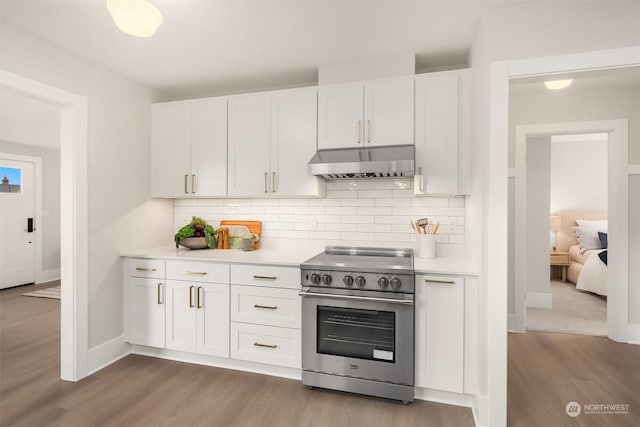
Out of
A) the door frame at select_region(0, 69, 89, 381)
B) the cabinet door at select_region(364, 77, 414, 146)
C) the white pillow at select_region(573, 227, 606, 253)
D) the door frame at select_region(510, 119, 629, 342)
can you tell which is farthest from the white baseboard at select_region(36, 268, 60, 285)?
the white pillow at select_region(573, 227, 606, 253)

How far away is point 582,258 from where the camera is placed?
553 centimetres

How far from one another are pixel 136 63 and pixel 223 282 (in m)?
2.07

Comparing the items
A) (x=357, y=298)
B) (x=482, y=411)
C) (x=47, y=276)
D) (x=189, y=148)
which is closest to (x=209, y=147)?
(x=189, y=148)

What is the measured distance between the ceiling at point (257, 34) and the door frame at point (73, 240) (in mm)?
539

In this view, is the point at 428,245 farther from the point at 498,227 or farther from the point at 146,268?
the point at 146,268

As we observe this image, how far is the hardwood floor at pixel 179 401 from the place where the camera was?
2096 mm

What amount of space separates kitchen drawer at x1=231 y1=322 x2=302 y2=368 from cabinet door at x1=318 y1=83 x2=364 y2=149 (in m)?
1.60

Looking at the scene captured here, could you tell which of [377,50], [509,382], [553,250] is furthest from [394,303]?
[553,250]

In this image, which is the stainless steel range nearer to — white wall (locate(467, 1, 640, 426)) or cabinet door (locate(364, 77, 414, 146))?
white wall (locate(467, 1, 640, 426))

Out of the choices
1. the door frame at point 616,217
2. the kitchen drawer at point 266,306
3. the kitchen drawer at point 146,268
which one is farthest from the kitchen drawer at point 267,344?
the door frame at point 616,217

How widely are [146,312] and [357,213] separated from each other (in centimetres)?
215

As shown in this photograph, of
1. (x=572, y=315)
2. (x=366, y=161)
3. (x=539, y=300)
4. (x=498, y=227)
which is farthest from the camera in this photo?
(x=539, y=300)

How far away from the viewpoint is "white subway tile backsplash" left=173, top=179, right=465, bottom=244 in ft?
9.57

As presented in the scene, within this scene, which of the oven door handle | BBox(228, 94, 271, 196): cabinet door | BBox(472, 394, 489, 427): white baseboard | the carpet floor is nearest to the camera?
BBox(472, 394, 489, 427): white baseboard
